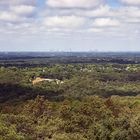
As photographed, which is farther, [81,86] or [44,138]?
[81,86]

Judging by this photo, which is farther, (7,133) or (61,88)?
(61,88)

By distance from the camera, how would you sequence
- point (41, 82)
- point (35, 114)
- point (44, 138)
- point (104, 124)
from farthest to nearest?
point (41, 82) → point (35, 114) → point (104, 124) → point (44, 138)

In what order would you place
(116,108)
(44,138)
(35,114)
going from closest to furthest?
(44,138), (35,114), (116,108)

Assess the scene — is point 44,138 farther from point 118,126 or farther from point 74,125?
point 118,126

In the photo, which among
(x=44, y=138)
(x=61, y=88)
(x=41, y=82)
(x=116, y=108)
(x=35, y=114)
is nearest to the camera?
(x=44, y=138)

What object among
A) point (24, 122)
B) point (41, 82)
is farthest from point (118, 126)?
point (41, 82)

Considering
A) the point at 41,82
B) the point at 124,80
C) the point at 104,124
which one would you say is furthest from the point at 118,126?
the point at 124,80

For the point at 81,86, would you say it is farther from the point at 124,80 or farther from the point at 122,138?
the point at 122,138

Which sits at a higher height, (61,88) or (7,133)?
(7,133)

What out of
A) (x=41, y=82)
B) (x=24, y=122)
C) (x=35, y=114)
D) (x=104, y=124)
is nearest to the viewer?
(x=24, y=122)
